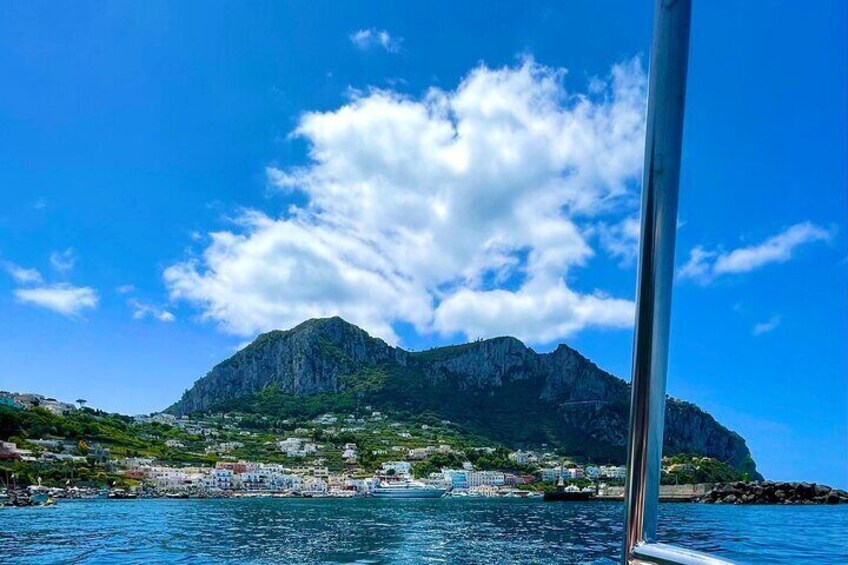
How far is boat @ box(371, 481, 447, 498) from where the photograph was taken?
6006 cm

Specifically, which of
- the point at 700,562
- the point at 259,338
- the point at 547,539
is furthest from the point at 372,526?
the point at 259,338

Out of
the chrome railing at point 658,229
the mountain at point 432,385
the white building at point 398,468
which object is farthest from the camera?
the mountain at point 432,385

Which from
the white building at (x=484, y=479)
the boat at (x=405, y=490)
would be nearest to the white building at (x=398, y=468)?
the white building at (x=484, y=479)

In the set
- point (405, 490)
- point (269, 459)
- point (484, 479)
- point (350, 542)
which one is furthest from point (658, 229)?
point (269, 459)

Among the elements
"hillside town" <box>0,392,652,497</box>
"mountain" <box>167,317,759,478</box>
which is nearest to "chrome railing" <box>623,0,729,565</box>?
"hillside town" <box>0,392,652,497</box>

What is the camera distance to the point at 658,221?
60cm

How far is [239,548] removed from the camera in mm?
16500

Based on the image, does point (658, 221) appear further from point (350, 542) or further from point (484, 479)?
point (484, 479)

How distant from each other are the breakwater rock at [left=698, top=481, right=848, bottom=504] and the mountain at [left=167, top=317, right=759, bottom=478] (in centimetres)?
3098

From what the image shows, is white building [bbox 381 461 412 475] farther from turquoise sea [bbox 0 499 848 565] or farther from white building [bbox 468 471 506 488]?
turquoise sea [bbox 0 499 848 565]

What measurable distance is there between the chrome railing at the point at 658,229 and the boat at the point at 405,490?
202ft

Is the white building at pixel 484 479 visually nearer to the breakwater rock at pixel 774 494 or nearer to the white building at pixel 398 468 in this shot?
the white building at pixel 398 468

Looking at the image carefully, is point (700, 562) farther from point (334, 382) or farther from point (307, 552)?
point (334, 382)

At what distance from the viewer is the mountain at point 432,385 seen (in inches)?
3716
